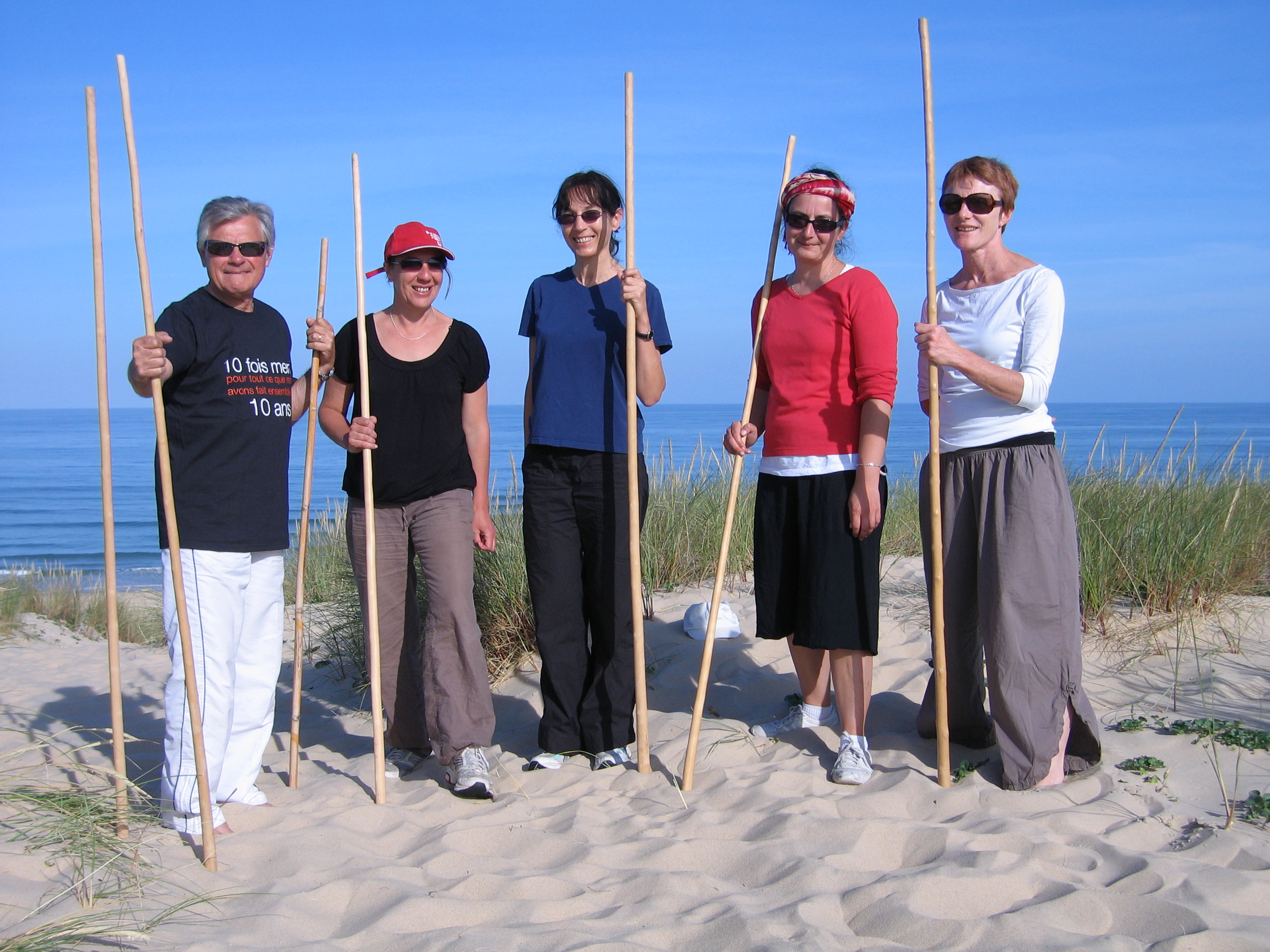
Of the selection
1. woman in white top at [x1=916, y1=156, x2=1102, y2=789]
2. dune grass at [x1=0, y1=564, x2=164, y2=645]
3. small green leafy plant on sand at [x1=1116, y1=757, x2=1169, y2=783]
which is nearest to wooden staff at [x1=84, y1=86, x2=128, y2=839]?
woman in white top at [x1=916, y1=156, x2=1102, y2=789]

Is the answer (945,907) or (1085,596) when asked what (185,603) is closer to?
(945,907)

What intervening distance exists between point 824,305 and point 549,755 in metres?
2.04

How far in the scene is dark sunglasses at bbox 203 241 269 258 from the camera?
316 cm

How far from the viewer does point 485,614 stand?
5102mm

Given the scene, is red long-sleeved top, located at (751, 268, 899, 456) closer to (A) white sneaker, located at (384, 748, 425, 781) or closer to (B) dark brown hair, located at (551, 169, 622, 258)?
(B) dark brown hair, located at (551, 169, 622, 258)

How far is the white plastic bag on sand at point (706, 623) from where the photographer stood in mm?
5137

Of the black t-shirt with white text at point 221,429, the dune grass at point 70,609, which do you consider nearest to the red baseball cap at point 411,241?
the black t-shirt with white text at point 221,429

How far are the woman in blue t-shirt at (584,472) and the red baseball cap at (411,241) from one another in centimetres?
42

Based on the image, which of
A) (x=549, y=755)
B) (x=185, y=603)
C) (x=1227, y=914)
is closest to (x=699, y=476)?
(x=549, y=755)

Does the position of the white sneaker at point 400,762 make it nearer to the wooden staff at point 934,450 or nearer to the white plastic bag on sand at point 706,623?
the white plastic bag on sand at point 706,623

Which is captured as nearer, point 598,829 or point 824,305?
point 598,829

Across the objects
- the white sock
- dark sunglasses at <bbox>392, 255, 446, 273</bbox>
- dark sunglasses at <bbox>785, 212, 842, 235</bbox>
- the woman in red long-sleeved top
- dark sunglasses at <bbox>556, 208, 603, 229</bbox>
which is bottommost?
the white sock

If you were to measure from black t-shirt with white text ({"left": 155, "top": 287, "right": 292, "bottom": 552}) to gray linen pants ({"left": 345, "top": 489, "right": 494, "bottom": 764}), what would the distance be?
0.41 metres

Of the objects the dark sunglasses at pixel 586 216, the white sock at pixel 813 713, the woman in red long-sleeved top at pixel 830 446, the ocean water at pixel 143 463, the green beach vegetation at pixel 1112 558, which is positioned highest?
the dark sunglasses at pixel 586 216
